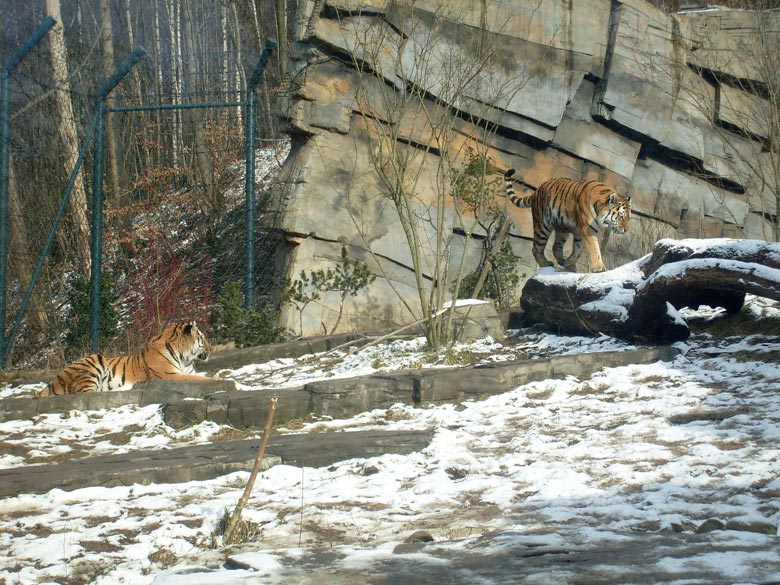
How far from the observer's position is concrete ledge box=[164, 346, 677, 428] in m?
6.08

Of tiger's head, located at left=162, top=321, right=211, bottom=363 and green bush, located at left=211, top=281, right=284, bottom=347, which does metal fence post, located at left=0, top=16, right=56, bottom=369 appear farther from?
green bush, located at left=211, top=281, right=284, bottom=347

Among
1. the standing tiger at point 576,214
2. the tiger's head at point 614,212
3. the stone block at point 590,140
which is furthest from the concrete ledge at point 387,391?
the stone block at point 590,140

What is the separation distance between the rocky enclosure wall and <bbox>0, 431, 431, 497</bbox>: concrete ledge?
16.1 ft

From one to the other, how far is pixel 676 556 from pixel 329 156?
8727mm

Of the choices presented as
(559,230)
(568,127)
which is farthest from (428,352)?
(568,127)

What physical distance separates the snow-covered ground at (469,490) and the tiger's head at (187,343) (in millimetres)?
1632

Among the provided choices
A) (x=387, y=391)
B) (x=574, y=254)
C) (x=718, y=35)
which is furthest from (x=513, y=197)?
Answer: (x=387, y=391)

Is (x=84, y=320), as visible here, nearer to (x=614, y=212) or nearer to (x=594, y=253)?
(x=594, y=253)

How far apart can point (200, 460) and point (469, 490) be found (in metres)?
1.51

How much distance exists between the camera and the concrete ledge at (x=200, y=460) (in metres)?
4.58

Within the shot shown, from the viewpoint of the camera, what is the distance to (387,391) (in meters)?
6.34

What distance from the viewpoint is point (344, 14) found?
10.9 meters

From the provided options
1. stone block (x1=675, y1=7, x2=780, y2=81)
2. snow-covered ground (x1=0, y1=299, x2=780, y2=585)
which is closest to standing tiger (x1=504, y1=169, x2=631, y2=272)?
snow-covered ground (x1=0, y1=299, x2=780, y2=585)

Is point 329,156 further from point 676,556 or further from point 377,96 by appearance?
point 676,556
